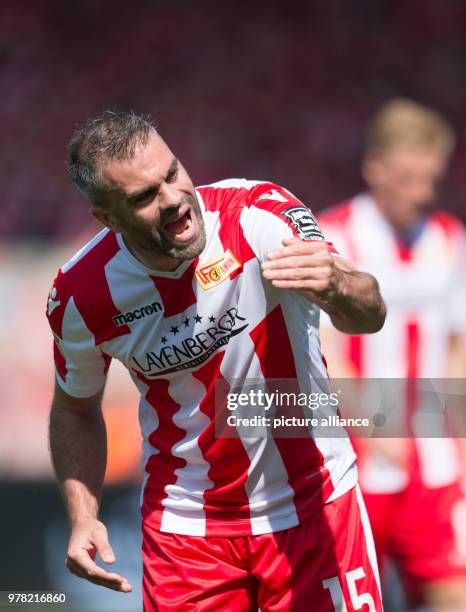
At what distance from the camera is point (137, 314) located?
10.4 ft

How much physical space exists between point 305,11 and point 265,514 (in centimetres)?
464

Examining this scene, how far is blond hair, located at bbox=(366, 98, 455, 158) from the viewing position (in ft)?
15.6

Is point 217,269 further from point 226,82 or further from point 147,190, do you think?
point 226,82

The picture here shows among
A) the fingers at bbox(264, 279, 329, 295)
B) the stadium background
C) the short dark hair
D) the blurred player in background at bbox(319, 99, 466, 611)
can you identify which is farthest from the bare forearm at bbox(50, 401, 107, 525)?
the stadium background

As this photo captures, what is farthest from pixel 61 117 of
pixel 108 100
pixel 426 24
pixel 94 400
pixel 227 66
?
pixel 94 400

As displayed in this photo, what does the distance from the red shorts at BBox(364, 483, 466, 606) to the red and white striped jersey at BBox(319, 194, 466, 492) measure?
0.12 meters

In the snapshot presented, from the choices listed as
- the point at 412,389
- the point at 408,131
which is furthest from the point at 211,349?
the point at 408,131

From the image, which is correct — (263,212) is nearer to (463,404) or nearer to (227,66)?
(463,404)

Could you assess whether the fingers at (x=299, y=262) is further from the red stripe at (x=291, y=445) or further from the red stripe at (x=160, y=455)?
the red stripe at (x=160, y=455)

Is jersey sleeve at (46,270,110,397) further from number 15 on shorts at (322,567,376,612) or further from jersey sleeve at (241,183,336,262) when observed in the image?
number 15 on shorts at (322,567,376,612)

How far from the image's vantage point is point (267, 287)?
313 centimetres

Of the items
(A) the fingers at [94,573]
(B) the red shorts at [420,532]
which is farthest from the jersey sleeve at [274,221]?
(B) the red shorts at [420,532]

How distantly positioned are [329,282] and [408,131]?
7.48ft

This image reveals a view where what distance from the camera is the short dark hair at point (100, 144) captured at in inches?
119
